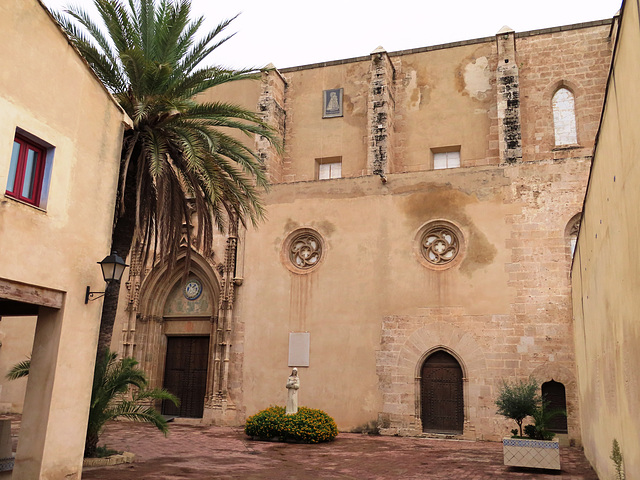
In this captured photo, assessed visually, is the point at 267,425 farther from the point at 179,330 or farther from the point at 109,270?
the point at 109,270

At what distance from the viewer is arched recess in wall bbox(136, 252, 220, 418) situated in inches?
783

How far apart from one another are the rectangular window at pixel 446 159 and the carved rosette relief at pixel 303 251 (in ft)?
19.5

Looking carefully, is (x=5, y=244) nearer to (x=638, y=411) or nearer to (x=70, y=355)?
Result: (x=70, y=355)

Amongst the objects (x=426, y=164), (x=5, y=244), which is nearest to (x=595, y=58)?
(x=426, y=164)

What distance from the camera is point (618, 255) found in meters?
6.16

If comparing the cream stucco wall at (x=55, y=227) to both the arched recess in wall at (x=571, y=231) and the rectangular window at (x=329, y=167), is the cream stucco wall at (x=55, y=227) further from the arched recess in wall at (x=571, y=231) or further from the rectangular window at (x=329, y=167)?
the rectangular window at (x=329, y=167)

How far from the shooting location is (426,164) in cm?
2217

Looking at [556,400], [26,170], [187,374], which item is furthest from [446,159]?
[26,170]

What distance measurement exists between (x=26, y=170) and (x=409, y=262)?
38.4ft

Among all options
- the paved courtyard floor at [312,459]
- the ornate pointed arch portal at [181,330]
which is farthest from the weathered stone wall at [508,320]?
the ornate pointed arch portal at [181,330]

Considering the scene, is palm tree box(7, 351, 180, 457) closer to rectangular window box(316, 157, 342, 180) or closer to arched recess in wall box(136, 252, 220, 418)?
arched recess in wall box(136, 252, 220, 418)

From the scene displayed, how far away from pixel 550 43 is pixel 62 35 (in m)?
17.8

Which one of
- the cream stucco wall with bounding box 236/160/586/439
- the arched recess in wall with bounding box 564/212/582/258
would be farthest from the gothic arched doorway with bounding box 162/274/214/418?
the arched recess in wall with bounding box 564/212/582/258

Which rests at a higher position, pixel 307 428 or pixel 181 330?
pixel 181 330
